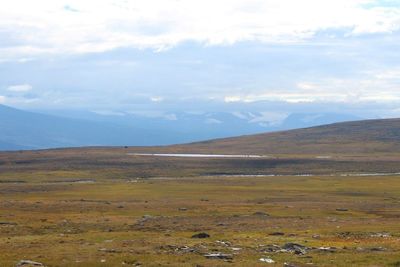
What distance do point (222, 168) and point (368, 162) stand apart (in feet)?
140

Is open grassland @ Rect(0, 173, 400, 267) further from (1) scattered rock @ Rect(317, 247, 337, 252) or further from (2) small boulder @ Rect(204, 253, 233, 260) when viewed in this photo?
(2) small boulder @ Rect(204, 253, 233, 260)

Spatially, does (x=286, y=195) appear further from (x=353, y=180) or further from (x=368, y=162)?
(x=368, y=162)

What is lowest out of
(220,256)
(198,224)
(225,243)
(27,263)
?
(198,224)

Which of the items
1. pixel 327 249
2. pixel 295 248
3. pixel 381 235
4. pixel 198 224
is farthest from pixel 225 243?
pixel 198 224

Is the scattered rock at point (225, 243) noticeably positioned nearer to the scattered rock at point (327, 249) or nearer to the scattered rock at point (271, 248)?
the scattered rock at point (271, 248)

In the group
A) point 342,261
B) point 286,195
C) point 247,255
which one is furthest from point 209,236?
point 286,195

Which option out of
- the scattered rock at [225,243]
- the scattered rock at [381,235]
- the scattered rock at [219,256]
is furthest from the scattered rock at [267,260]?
the scattered rock at [381,235]

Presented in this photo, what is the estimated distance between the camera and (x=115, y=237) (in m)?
51.9

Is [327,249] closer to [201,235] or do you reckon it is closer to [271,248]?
[271,248]

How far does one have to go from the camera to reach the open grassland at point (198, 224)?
40.9 m

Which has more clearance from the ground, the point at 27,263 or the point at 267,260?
the point at 27,263

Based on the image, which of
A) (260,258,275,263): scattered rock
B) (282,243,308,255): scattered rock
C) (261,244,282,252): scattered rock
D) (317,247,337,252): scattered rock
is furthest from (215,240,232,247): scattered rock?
(260,258,275,263): scattered rock

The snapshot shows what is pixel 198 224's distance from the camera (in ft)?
208

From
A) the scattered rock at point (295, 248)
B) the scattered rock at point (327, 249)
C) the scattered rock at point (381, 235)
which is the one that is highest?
the scattered rock at point (295, 248)
